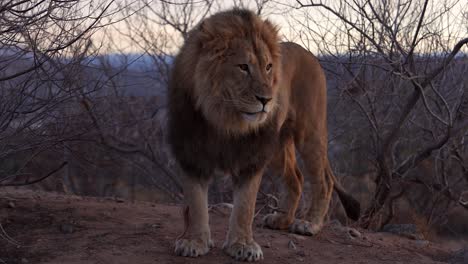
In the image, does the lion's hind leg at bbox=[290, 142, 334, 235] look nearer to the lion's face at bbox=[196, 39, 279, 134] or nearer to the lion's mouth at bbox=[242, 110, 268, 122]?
the lion's face at bbox=[196, 39, 279, 134]

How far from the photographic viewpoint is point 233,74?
14.7 ft

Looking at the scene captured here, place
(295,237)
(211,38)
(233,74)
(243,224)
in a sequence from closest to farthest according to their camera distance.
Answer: (233,74), (211,38), (243,224), (295,237)

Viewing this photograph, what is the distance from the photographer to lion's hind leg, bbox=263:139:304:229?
19.8ft

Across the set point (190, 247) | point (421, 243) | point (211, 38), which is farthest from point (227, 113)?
point (421, 243)

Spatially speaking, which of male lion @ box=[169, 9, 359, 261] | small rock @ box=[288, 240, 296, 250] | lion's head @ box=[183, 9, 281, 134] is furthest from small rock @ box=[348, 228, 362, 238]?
lion's head @ box=[183, 9, 281, 134]

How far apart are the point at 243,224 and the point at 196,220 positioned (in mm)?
336

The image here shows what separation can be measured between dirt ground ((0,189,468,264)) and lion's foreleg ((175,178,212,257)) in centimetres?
9

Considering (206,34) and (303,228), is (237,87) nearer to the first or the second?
(206,34)

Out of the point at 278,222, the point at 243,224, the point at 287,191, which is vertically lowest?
the point at 278,222

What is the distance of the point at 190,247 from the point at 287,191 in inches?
67.0

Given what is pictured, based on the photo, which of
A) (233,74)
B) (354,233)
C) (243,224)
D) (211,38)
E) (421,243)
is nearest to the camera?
(233,74)

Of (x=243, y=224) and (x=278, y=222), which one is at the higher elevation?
(x=243, y=224)

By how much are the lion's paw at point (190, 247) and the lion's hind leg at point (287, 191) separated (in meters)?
1.39

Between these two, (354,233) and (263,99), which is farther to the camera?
(354,233)
